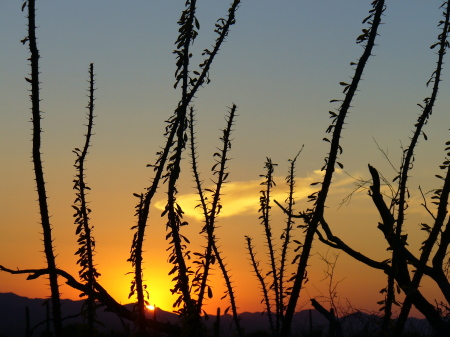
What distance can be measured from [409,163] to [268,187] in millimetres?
5619

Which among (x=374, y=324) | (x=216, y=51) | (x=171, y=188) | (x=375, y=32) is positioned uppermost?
(x=216, y=51)

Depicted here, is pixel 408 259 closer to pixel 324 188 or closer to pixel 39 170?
pixel 324 188

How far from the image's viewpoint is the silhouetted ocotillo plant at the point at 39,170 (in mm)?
10219

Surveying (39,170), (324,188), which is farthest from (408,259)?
(39,170)

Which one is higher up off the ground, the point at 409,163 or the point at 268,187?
the point at 268,187

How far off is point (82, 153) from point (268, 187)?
15.3 ft

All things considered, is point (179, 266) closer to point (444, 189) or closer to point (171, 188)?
point (171, 188)

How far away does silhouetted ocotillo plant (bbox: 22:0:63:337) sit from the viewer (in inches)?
402

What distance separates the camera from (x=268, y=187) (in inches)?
668

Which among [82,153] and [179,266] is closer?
[179,266]

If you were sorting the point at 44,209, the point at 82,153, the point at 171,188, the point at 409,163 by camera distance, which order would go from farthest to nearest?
1. the point at 82,153
2. the point at 409,163
3. the point at 44,209
4. the point at 171,188

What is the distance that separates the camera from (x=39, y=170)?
34.2ft

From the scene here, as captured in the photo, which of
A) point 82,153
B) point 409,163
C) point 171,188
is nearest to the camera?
point 171,188

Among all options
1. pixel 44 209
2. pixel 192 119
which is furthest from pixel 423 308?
pixel 192 119
